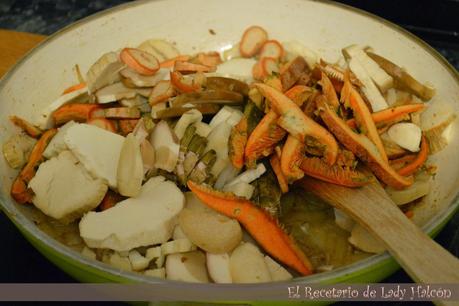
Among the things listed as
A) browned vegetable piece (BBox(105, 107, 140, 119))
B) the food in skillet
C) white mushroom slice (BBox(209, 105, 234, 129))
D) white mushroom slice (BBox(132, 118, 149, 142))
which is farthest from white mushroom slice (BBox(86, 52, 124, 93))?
white mushroom slice (BBox(209, 105, 234, 129))

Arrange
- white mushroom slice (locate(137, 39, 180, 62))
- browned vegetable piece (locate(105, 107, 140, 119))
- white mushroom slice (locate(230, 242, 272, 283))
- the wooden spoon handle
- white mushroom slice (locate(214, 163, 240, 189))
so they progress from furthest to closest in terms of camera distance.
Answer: white mushroom slice (locate(137, 39, 180, 62)) < browned vegetable piece (locate(105, 107, 140, 119)) < white mushroom slice (locate(214, 163, 240, 189)) < white mushroom slice (locate(230, 242, 272, 283)) < the wooden spoon handle

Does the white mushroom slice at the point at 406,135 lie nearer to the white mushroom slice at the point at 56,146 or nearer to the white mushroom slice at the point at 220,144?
the white mushroom slice at the point at 220,144

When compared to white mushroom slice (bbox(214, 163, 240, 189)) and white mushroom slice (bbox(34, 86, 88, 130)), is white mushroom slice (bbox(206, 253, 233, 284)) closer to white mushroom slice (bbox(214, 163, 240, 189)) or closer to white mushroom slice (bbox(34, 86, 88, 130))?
white mushroom slice (bbox(214, 163, 240, 189))

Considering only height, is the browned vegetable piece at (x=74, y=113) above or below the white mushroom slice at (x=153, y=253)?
above

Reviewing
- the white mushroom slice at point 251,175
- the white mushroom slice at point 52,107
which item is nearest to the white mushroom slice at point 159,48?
the white mushroom slice at point 52,107

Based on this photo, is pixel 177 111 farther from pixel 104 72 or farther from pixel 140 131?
pixel 104 72

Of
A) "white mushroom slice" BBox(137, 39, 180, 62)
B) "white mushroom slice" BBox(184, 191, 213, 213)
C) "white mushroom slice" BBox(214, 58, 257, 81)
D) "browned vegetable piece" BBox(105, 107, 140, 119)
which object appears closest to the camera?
"white mushroom slice" BBox(184, 191, 213, 213)
